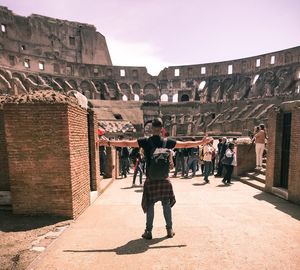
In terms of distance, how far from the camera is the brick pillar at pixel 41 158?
4590 mm

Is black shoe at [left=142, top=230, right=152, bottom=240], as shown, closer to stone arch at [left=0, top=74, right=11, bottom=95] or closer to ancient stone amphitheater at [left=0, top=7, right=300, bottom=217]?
ancient stone amphitheater at [left=0, top=7, right=300, bottom=217]

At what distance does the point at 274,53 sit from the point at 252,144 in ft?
126

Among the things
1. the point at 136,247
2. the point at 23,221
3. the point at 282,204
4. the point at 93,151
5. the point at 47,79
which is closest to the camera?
the point at 136,247

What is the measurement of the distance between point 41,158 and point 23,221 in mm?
1359

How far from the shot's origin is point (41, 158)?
468 centimetres

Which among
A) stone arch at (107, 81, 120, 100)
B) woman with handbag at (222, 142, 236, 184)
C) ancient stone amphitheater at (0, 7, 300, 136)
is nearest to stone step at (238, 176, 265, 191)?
woman with handbag at (222, 142, 236, 184)

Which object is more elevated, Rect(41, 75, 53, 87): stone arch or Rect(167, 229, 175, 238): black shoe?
Rect(41, 75, 53, 87): stone arch

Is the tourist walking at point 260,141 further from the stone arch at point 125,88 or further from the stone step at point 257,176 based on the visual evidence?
the stone arch at point 125,88

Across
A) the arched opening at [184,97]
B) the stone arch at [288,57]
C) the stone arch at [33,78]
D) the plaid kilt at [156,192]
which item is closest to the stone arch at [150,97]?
the arched opening at [184,97]

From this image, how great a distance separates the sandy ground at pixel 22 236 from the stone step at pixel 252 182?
6.42 meters

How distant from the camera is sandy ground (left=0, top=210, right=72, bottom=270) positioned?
Result: 327cm

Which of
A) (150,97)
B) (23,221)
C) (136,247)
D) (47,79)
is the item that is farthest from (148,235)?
(150,97)

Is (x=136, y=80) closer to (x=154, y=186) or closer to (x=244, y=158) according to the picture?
(x=244, y=158)

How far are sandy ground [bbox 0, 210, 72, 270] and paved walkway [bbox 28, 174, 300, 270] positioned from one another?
0.75 feet
